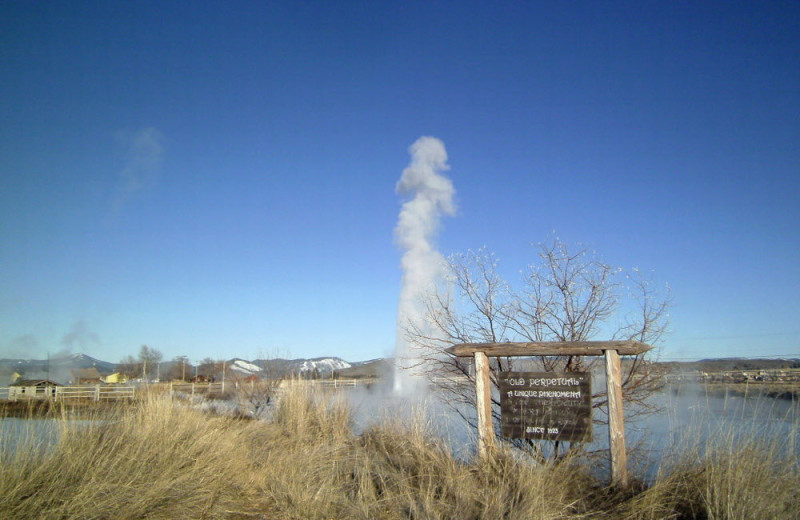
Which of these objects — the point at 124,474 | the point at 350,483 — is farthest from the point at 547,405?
the point at 124,474

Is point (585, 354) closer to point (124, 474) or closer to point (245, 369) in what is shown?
point (124, 474)

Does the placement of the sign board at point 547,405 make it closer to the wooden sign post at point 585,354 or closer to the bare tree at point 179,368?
the wooden sign post at point 585,354

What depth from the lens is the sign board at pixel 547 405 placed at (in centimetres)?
658

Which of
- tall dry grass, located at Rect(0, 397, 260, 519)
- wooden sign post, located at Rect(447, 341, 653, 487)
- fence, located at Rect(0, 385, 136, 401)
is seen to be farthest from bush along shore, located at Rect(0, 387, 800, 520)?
fence, located at Rect(0, 385, 136, 401)

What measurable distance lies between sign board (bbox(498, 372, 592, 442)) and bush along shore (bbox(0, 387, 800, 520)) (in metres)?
0.39

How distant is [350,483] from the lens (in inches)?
278

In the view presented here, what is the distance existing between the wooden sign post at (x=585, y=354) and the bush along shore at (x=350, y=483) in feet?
1.02

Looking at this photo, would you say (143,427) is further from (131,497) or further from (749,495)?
(749,495)

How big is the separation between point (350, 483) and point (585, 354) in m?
3.55

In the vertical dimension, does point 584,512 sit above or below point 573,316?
below

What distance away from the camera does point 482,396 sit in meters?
7.23

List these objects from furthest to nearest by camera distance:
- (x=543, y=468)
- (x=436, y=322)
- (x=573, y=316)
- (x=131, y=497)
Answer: (x=436, y=322) < (x=573, y=316) < (x=543, y=468) < (x=131, y=497)

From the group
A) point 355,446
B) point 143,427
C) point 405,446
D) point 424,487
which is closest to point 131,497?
point 143,427

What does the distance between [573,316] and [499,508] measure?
436 cm
